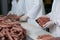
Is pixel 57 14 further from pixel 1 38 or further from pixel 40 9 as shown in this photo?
pixel 1 38

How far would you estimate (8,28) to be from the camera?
1.12 meters

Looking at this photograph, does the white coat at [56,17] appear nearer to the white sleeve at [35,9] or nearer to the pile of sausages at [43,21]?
the pile of sausages at [43,21]

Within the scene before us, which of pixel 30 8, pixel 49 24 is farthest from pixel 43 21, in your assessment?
pixel 30 8

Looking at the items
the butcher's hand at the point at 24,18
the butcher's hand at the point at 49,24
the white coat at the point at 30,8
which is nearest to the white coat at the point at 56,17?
the butcher's hand at the point at 49,24

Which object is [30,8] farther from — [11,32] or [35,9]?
[11,32]

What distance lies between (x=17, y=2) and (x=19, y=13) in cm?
22

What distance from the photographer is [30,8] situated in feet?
5.49

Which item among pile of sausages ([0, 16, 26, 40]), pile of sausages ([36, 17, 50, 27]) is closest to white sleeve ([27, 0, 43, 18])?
pile of sausages ([36, 17, 50, 27])

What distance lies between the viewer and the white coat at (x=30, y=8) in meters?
1.54

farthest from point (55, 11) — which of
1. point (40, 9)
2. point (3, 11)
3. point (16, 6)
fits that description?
point (3, 11)

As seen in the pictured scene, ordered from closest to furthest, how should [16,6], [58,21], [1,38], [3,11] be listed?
[1,38] < [58,21] < [16,6] < [3,11]

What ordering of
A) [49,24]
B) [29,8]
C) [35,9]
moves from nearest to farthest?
1. [49,24]
2. [35,9]
3. [29,8]

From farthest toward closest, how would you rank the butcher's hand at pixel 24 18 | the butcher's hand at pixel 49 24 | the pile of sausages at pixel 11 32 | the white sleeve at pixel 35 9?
the butcher's hand at pixel 24 18 < the white sleeve at pixel 35 9 < the butcher's hand at pixel 49 24 < the pile of sausages at pixel 11 32

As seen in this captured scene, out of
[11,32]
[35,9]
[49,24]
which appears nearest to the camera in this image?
[11,32]
